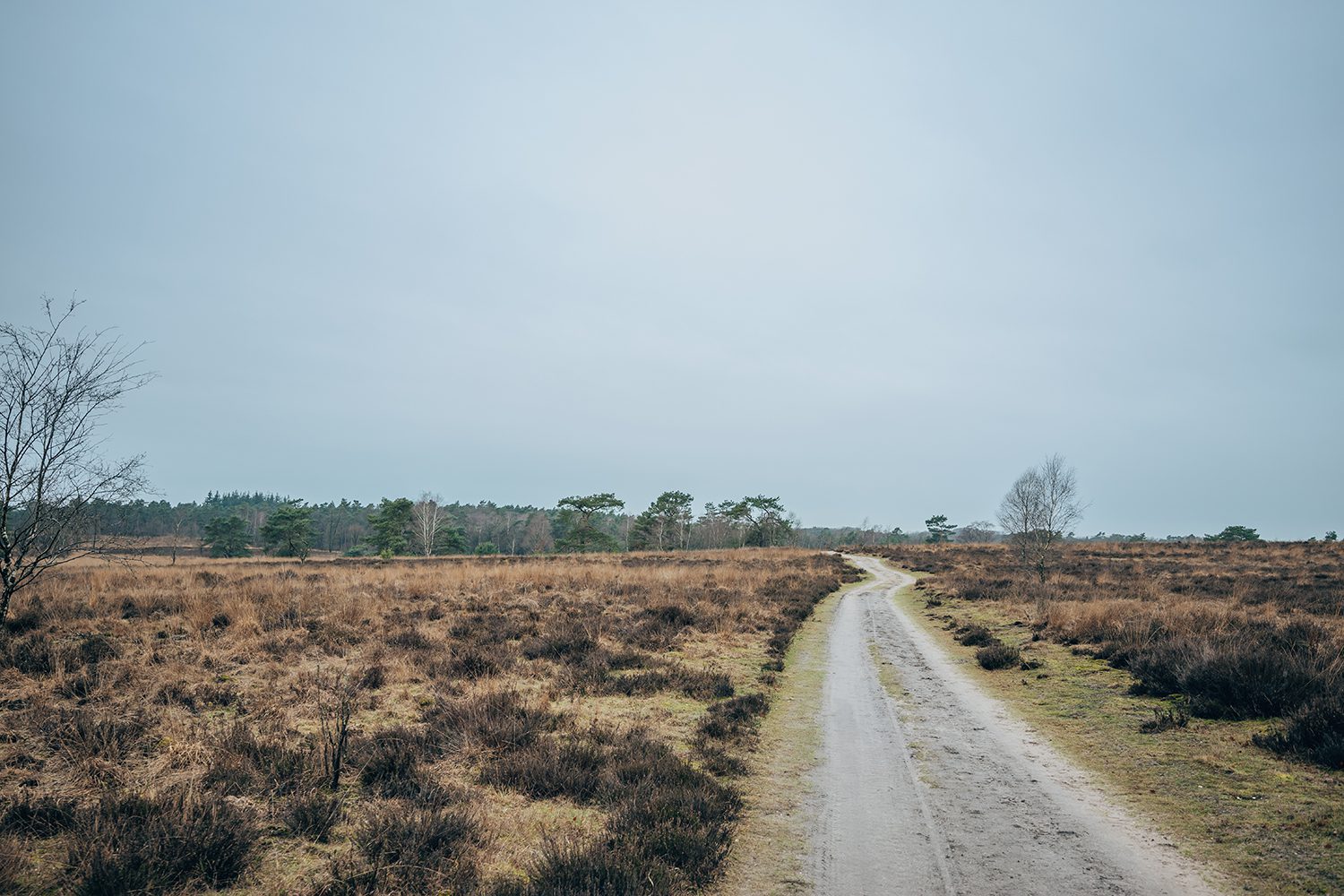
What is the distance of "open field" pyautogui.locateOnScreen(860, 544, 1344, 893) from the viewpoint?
5738 millimetres

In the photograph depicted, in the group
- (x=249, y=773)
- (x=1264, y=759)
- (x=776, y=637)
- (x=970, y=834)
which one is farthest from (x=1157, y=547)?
(x=249, y=773)

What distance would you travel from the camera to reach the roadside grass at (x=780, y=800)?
5020 mm

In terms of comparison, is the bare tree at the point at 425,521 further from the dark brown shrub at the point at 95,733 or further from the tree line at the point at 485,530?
the dark brown shrub at the point at 95,733

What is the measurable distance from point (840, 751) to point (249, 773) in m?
7.45

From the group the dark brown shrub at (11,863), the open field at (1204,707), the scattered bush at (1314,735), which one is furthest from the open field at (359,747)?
the scattered bush at (1314,735)

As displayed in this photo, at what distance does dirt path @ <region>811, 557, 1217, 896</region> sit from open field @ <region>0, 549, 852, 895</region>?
128 centimetres

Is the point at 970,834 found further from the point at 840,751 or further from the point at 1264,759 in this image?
the point at 1264,759

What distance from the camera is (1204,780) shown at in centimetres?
707

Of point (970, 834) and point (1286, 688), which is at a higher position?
point (1286, 688)

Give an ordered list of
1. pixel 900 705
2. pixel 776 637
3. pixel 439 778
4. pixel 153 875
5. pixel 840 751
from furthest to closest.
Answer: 1. pixel 776 637
2. pixel 900 705
3. pixel 840 751
4. pixel 439 778
5. pixel 153 875

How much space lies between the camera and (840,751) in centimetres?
831

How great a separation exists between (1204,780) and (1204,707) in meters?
2.96

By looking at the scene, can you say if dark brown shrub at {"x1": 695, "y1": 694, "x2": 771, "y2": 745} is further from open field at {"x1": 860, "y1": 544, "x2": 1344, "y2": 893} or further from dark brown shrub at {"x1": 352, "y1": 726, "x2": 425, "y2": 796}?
open field at {"x1": 860, "y1": 544, "x2": 1344, "y2": 893}

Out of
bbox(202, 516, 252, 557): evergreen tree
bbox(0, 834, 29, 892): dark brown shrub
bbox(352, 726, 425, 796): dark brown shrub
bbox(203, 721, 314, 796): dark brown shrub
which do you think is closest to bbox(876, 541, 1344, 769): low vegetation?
bbox(352, 726, 425, 796): dark brown shrub
